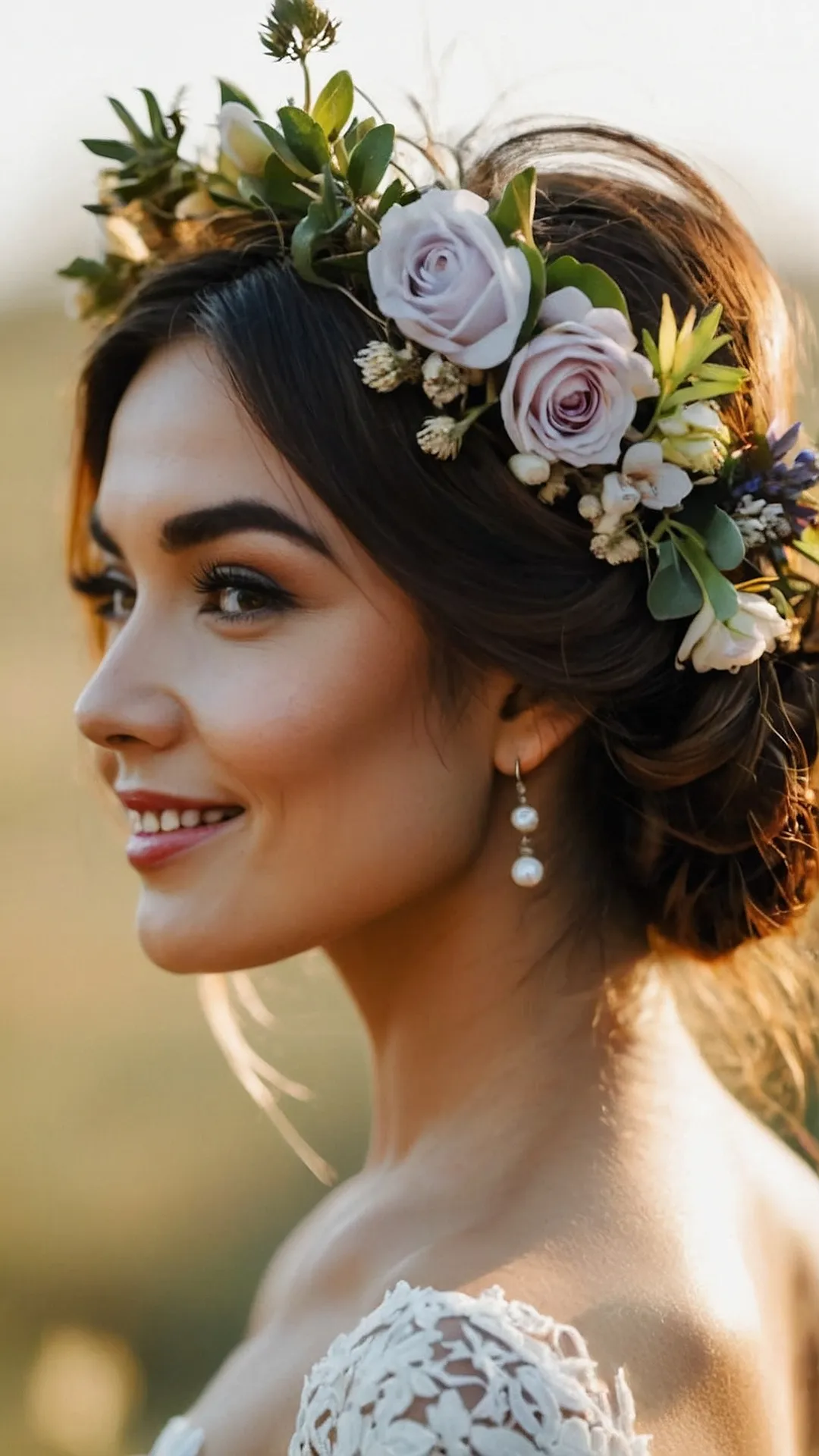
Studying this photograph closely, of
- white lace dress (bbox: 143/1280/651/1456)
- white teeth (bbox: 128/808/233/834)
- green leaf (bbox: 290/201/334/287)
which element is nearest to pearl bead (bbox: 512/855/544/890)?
white teeth (bbox: 128/808/233/834)

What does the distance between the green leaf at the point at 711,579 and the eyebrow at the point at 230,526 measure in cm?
49

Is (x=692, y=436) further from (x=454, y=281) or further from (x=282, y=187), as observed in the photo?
(x=282, y=187)

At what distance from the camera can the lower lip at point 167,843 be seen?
2.42 meters

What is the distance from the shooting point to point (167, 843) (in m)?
2.46

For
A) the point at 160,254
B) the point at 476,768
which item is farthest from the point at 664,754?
the point at 160,254

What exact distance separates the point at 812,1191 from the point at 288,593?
4.11 feet

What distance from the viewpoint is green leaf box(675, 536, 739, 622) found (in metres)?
2.32

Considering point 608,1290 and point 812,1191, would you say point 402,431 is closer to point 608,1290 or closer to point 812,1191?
point 608,1290

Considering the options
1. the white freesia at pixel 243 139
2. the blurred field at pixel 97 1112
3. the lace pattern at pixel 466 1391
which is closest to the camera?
the lace pattern at pixel 466 1391

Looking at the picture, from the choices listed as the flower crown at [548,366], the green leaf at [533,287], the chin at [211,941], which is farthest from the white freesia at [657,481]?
the chin at [211,941]

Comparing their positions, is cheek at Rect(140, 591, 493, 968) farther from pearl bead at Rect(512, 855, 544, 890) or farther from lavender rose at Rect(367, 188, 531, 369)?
lavender rose at Rect(367, 188, 531, 369)

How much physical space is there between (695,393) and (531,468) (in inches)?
9.7

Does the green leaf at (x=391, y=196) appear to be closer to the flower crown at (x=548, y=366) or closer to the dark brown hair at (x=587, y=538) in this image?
the flower crown at (x=548, y=366)

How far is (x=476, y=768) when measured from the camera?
2.42 meters
